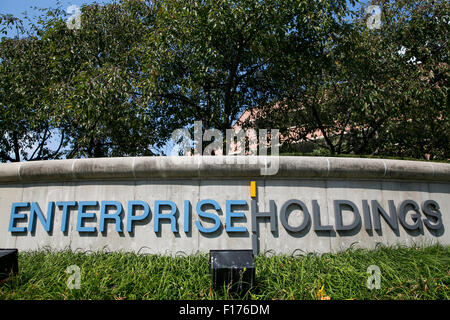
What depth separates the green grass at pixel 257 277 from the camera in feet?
11.5

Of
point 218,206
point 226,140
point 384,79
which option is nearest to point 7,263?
point 218,206

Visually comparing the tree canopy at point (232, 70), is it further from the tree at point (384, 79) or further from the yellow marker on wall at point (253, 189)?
the yellow marker on wall at point (253, 189)

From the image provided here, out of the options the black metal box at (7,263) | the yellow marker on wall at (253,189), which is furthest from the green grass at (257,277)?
the yellow marker on wall at (253,189)

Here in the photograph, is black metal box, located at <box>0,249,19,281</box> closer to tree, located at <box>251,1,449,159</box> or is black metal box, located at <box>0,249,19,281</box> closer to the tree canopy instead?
the tree canopy

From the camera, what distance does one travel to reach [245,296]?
137 inches

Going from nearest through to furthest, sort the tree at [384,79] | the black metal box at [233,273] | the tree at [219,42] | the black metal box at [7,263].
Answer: the black metal box at [233,273], the black metal box at [7,263], the tree at [219,42], the tree at [384,79]

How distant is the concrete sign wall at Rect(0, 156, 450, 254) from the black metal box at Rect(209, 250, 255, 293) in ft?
4.90

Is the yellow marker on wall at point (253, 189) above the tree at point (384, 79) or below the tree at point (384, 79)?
below


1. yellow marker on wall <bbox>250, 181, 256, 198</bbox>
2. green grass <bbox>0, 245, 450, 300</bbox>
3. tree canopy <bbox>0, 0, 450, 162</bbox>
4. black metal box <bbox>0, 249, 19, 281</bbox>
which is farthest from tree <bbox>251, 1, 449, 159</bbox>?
black metal box <bbox>0, 249, 19, 281</bbox>

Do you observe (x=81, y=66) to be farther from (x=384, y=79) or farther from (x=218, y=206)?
(x=384, y=79)

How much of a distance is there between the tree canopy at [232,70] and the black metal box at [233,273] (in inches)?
180

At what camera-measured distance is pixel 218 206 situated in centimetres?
518
